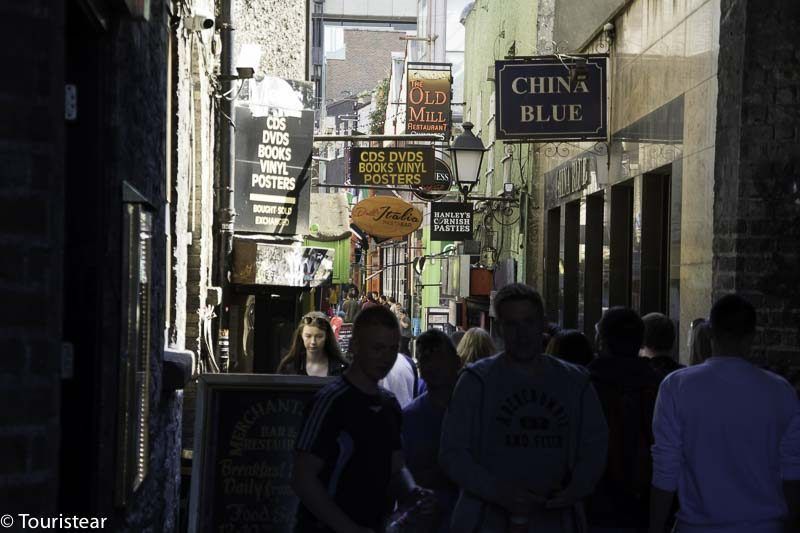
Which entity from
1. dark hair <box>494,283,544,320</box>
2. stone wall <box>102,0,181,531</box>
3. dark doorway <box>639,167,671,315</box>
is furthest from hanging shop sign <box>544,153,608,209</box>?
dark hair <box>494,283,544,320</box>

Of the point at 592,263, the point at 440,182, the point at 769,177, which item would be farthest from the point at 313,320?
the point at 440,182

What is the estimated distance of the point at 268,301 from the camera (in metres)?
16.6

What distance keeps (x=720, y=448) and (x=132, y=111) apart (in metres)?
2.84

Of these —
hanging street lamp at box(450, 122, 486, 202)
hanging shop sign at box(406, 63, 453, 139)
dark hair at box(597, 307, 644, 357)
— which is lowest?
dark hair at box(597, 307, 644, 357)

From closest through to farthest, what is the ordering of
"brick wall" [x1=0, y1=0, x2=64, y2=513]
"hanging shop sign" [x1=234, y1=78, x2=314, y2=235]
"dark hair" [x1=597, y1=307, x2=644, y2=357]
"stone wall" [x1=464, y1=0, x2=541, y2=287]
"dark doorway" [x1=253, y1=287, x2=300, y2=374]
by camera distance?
"brick wall" [x1=0, y1=0, x2=64, y2=513] → "dark hair" [x1=597, y1=307, x2=644, y2=357] → "hanging shop sign" [x1=234, y1=78, x2=314, y2=235] → "dark doorway" [x1=253, y1=287, x2=300, y2=374] → "stone wall" [x1=464, y1=0, x2=541, y2=287]

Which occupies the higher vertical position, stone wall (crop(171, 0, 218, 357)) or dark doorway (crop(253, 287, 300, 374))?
stone wall (crop(171, 0, 218, 357))

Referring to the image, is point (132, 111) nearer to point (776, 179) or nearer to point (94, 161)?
point (94, 161)

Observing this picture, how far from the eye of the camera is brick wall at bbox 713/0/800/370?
767 cm

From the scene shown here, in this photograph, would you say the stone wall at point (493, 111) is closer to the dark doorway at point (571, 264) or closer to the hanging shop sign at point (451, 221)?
the hanging shop sign at point (451, 221)

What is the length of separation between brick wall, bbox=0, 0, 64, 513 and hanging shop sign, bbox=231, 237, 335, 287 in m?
10.4

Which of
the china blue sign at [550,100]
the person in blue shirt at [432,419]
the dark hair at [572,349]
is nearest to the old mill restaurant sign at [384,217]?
the china blue sign at [550,100]

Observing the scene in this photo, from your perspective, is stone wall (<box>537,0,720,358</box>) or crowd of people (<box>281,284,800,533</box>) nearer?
crowd of people (<box>281,284,800,533</box>)

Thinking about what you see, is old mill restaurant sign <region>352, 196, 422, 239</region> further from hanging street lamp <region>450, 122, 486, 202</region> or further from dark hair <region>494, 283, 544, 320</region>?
dark hair <region>494, 283, 544, 320</region>

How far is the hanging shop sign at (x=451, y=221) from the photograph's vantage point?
22953 millimetres
